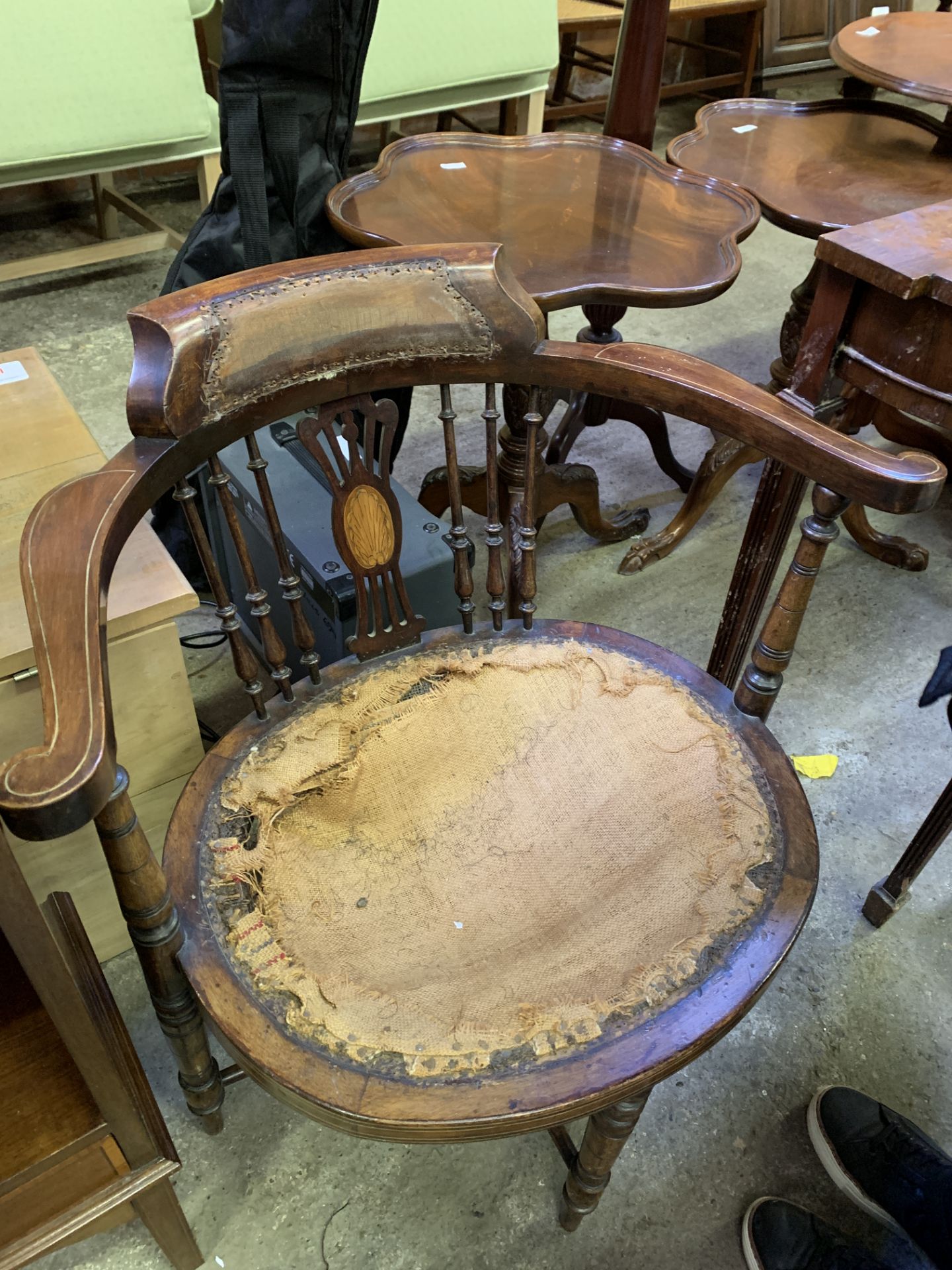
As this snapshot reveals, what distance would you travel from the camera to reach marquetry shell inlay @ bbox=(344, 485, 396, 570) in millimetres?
966

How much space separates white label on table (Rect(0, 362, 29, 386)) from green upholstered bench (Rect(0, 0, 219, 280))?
4.24ft

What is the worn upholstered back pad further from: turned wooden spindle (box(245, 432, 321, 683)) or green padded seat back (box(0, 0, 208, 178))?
green padded seat back (box(0, 0, 208, 178))

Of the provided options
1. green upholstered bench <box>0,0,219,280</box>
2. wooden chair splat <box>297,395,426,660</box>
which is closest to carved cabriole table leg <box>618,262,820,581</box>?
wooden chair splat <box>297,395,426,660</box>

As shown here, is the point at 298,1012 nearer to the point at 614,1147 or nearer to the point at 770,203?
the point at 614,1147

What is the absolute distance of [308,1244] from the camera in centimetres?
107

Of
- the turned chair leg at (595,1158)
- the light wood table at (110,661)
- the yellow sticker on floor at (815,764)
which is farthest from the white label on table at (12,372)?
the yellow sticker on floor at (815,764)

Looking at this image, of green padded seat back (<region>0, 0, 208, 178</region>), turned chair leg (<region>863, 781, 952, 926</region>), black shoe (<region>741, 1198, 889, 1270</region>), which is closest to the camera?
black shoe (<region>741, 1198, 889, 1270</region>)

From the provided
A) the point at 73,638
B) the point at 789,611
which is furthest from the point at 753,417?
the point at 73,638

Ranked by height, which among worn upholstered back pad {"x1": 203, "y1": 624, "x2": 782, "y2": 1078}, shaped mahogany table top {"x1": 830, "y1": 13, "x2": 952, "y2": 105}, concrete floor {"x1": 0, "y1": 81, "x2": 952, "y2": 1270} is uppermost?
shaped mahogany table top {"x1": 830, "y1": 13, "x2": 952, "y2": 105}

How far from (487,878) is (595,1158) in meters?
0.32

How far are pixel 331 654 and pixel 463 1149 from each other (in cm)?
70

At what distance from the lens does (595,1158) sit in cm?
93

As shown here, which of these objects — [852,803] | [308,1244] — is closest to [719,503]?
[852,803]

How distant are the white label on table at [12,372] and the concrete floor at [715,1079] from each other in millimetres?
611
